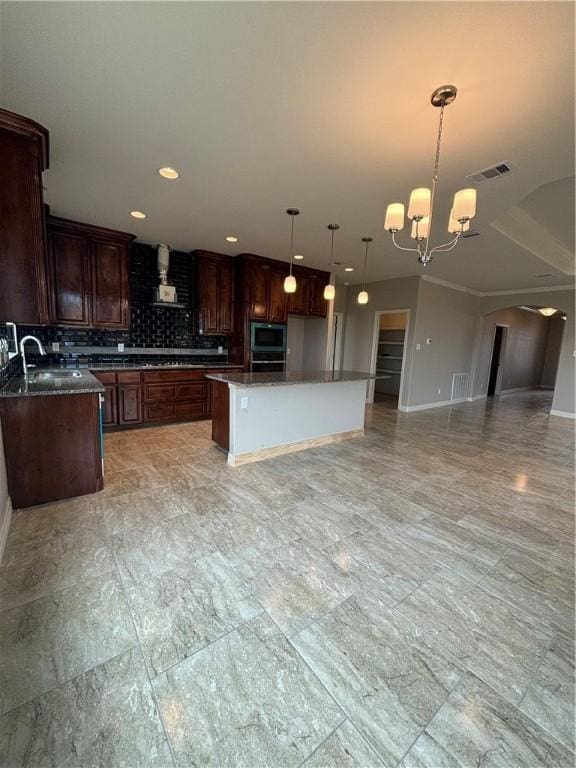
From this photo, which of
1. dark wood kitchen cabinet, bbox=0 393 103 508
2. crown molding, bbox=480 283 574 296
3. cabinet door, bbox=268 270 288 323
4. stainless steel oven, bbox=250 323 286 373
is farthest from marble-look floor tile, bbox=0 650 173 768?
crown molding, bbox=480 283 574 296

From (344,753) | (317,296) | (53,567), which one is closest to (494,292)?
(317,296)

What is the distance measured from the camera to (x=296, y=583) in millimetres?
1720

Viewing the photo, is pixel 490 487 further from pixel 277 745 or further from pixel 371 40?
pixel 371 40

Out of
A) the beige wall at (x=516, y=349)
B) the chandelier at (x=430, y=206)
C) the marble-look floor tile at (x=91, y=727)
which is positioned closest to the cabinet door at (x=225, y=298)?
the chandelier at (x=430, y=206)

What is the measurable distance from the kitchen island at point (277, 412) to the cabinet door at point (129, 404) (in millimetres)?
1320

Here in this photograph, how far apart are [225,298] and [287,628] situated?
468 cm

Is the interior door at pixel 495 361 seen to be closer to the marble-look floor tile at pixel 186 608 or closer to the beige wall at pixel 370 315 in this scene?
the beige wall at pixel 370 315

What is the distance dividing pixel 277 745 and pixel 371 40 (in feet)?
9.42

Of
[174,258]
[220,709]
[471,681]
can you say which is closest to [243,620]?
[220,709]

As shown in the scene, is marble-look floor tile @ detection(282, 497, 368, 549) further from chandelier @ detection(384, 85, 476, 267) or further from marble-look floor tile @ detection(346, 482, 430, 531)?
chandelier @ detection(384, 85, 476, 267)

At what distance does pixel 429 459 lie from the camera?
374cm

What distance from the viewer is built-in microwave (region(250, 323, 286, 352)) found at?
520 cm

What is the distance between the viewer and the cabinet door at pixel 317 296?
589 cm

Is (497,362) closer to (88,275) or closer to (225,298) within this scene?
(225,298)
